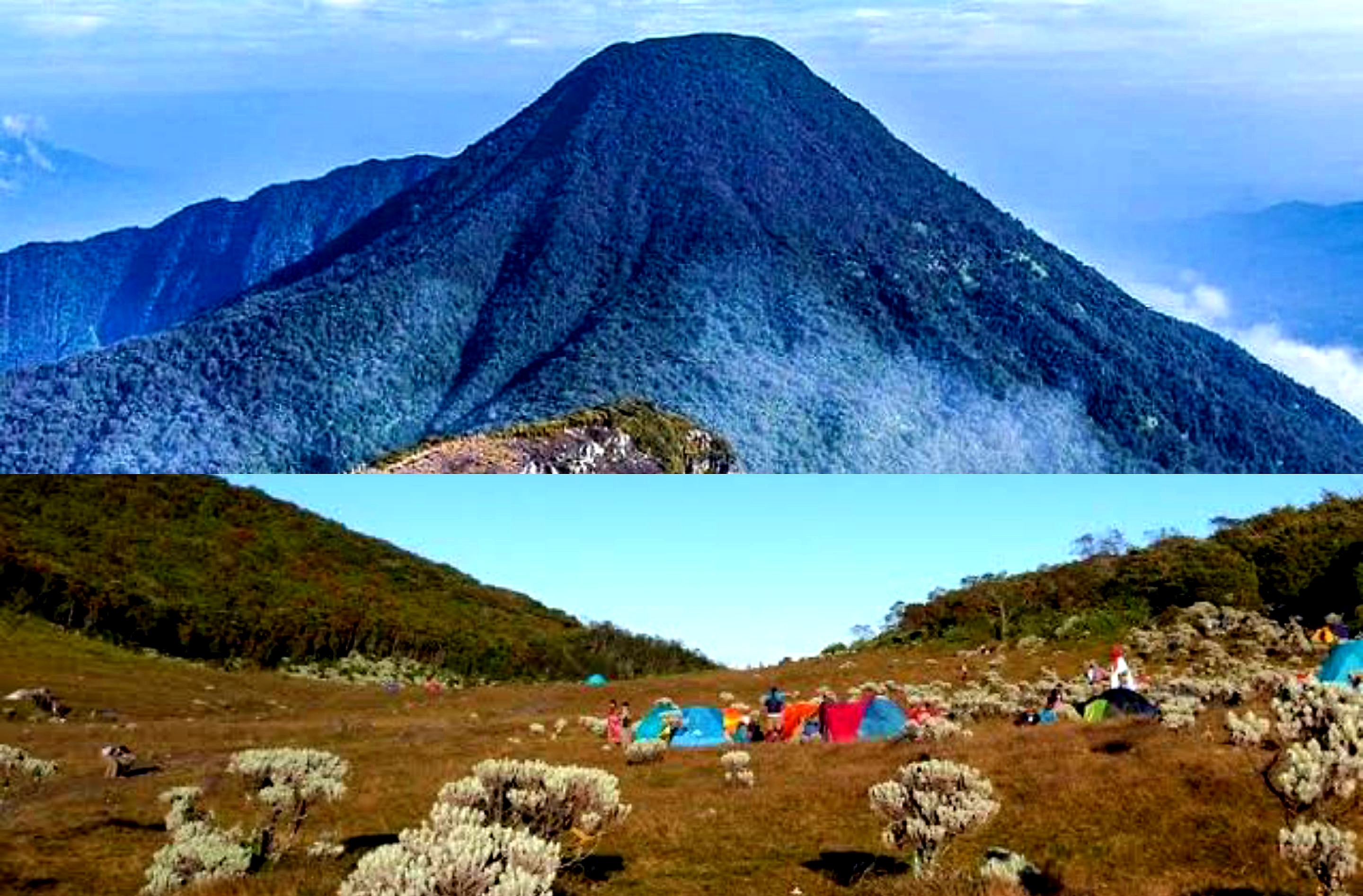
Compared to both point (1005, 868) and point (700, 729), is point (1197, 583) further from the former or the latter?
point (1005, 868)

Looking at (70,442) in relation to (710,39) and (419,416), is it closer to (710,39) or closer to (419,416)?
(419,416)

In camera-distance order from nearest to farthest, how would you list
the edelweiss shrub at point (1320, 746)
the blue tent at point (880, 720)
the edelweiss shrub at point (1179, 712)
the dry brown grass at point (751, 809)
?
the edelweiss shrub at point (1320, 746) → the dry brown grass at point (751, 809) → the edelweiss shrub at point (1179, 712) → the blue tent at point (880, 720)

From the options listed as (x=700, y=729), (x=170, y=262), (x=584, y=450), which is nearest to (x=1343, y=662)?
(x=700, y=729)

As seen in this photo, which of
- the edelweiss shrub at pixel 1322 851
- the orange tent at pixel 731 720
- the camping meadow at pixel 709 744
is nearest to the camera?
the edelweiss shrub at pixel 1322 851

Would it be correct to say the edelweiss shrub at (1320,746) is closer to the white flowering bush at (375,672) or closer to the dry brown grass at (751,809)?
the dry brown grass at (751,809)

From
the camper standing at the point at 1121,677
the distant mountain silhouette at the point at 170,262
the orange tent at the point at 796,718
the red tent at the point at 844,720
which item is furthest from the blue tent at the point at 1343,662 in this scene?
the distant mountain silhouette at the point at 170,262
